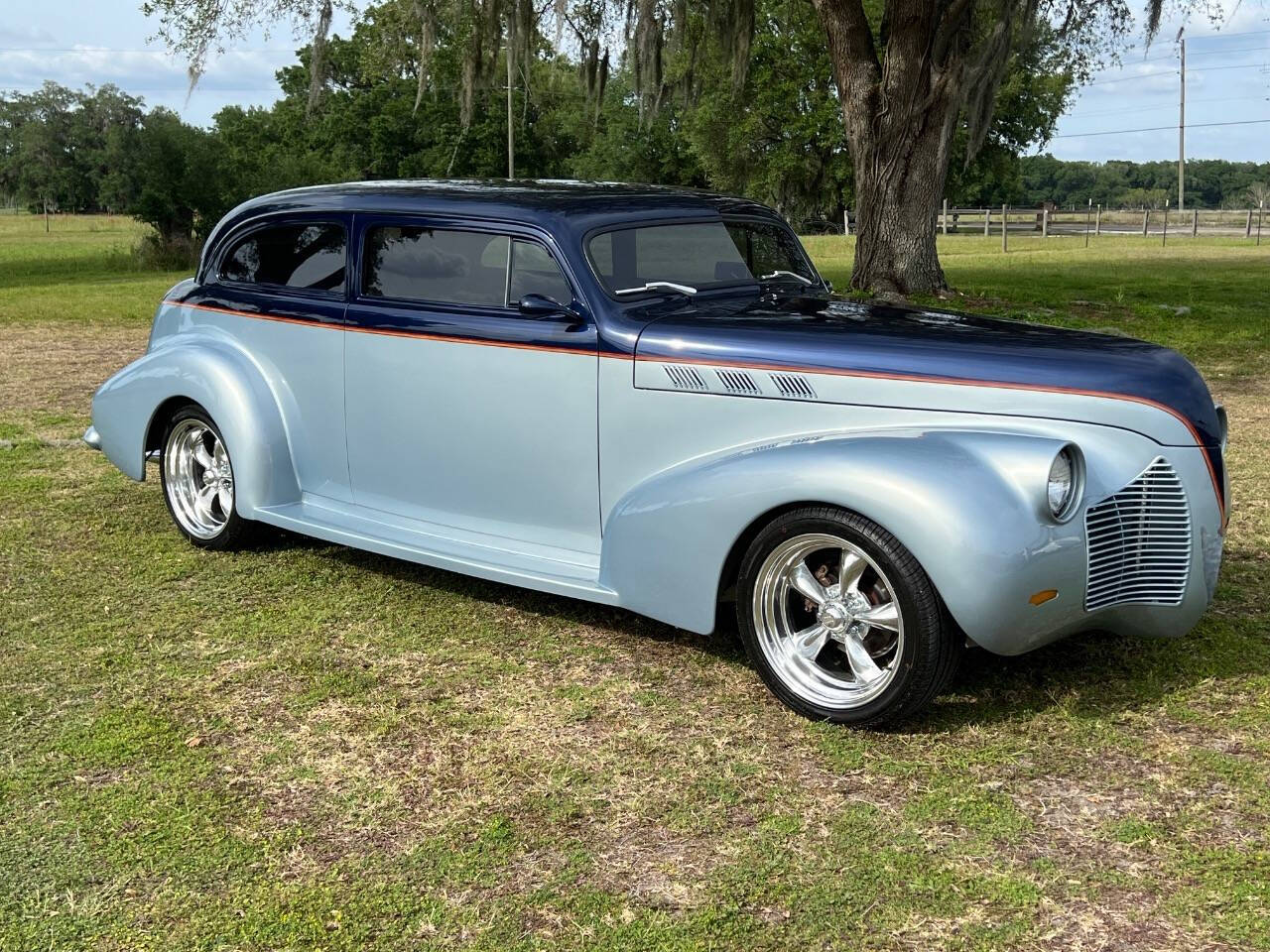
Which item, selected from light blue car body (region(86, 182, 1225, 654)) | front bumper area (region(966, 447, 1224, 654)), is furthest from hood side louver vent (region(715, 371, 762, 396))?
front bumper area (region(966, 447, 1224, 654))

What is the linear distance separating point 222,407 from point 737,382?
8.63 ft

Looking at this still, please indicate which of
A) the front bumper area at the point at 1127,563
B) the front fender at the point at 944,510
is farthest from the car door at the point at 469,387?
the front bumper area at the point at 1127,563

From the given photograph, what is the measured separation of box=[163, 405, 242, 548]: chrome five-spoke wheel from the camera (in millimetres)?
5969

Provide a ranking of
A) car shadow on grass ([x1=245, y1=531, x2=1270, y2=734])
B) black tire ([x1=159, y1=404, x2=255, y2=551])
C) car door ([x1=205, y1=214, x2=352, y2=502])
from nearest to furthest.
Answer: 1. car shadow on grass ([x1=245, y1=531, x2=1270, y2=734])
2. car door ([x1=205, y1=214, x2=352, y2=502])
3. black tire ([x1=159, y1=404, x2=255, y2=551])

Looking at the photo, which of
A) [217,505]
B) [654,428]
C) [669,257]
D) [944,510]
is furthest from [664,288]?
[217,505]

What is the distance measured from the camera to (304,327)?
550 cm

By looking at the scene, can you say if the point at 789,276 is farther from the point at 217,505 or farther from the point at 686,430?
the point at 217,505

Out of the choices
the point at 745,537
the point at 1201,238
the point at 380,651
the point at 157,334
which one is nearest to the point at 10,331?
the point at 157,334

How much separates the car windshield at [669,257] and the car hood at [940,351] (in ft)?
0.65

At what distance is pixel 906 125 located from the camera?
1350cm

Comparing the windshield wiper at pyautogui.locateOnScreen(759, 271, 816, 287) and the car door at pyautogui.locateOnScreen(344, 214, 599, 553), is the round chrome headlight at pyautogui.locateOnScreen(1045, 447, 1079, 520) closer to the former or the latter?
the car door at pyautogui.locateOnScreen(344, 214, 599, 553)

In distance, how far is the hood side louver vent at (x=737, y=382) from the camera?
431 cm

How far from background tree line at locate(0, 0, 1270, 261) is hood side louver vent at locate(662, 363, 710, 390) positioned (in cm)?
878

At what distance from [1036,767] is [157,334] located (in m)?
4.85
